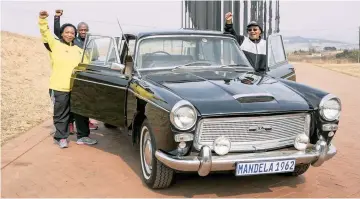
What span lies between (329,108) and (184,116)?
1590mm

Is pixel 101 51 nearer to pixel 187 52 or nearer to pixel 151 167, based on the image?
pixel 187 52

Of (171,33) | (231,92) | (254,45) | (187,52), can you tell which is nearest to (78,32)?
(171,33)

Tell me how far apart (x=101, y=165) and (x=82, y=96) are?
1197 mm

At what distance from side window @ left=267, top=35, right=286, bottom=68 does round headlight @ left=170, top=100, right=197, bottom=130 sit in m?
2.87

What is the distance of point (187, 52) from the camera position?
19.8 ft

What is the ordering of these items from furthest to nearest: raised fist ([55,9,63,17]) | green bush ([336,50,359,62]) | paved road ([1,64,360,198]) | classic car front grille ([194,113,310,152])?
green bush ([336,50,359,62])
raised fist ([55,9,63,17])
paved road ([1,64,360,198])
classic car front grille ([194,113,310,152])

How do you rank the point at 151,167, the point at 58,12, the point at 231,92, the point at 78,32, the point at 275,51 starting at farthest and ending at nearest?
the point at 78,32 → the point at 58,12 → the point at 275,51 → the point at 151,167 → the point at 231,92

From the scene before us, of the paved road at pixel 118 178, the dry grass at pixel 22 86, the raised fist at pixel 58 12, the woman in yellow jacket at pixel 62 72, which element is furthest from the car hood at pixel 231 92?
the dry grass at pixel 22 86

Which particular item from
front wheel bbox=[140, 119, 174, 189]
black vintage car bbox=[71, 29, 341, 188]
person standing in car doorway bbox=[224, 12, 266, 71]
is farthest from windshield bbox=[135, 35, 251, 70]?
front wheel bbox=[140, 119, 174, 189]

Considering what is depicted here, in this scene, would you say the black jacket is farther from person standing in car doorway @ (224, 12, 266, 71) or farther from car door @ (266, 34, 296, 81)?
car door @ (266, 34, 296, 81)

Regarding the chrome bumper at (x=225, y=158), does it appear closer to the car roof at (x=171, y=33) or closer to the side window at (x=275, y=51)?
the car roof at (x=171, y=33)

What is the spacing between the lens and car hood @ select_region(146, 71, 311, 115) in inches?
175

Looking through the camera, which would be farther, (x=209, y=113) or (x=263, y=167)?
(x=263, y=167)

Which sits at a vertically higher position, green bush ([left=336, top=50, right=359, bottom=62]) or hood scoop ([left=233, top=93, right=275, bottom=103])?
hood scoop ([left=233, top=93, right=275, bottom=103])
